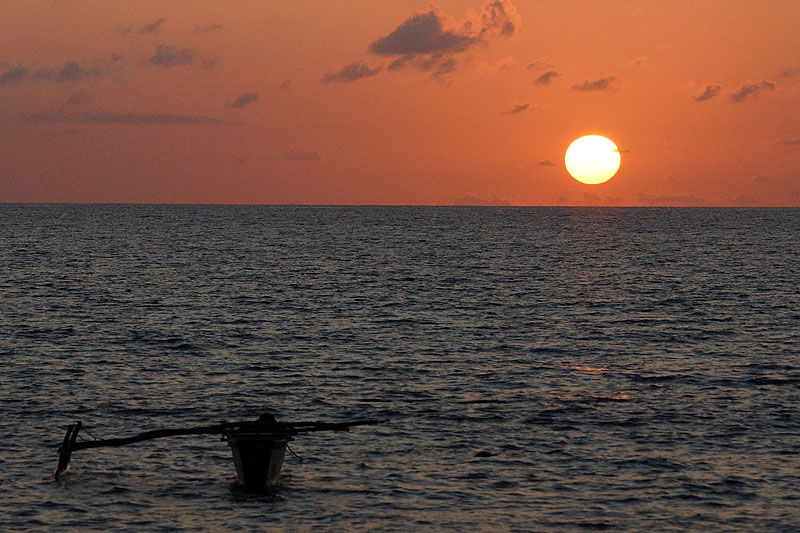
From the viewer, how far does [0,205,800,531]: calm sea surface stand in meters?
29.4

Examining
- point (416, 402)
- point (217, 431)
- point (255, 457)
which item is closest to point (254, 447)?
point (255, 457)

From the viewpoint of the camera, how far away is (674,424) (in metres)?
39.0

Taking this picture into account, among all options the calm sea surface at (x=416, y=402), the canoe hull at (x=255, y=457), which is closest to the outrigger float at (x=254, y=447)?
the canoe hull at (x=255, y=457)

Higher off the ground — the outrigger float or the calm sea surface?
the outrigger float

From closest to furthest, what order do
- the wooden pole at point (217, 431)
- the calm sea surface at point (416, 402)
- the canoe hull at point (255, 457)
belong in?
the calm sea surface at point (416, 402) → the canoe hull at point (255, 457) → the wooden pole at point (217, 431)

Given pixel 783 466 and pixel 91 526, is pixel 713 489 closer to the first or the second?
pixel 783 466

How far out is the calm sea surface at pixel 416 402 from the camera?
96.4 ft

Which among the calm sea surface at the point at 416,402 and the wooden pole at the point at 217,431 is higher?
the wooden pole at the point at 217,431

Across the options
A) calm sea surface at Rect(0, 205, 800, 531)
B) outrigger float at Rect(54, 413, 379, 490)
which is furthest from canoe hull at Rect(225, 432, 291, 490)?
calm sea surface at Rect(0, 205, 800, 531)

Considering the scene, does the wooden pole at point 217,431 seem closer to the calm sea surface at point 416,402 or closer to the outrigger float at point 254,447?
the outrigger float at point 254,447

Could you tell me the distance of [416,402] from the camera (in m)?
42.9

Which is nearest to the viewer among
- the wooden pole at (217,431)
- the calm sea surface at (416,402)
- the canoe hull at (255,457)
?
the calm sea surface at (416,402)

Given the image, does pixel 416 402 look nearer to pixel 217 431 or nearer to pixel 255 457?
pixel 217 431

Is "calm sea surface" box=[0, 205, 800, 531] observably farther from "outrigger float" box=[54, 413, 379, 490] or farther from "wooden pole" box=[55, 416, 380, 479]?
"wooden pole" box=[55, 416, 380, 479]
